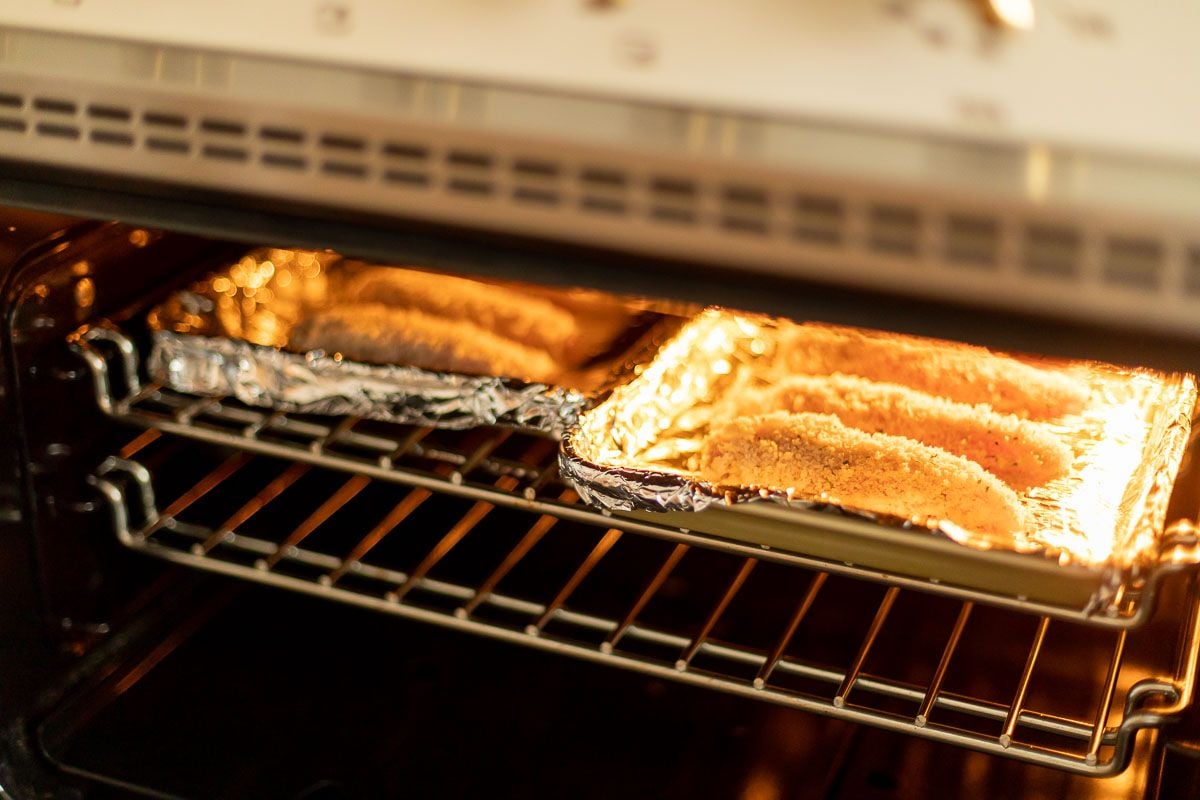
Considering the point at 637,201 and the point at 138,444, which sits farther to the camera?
the point at 138,444

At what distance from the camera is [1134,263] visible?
19.6 inches

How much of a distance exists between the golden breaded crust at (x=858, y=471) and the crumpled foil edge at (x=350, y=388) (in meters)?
0.13

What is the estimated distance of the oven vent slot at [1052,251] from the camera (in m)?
0.50

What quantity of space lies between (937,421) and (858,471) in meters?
0.11

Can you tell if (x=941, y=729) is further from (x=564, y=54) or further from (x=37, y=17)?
(x=37, y=17)

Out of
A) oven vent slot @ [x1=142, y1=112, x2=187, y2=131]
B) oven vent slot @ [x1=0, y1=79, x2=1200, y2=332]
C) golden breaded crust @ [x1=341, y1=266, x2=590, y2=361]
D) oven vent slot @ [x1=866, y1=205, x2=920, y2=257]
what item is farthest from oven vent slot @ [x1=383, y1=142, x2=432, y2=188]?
golden breaded crust @ [x1=341, y1=266, x2=590, y2=361]

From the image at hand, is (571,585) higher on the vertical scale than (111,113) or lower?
lower

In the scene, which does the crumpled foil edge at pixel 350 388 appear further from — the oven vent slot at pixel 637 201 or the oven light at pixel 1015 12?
the oven light at pixel 1015 12

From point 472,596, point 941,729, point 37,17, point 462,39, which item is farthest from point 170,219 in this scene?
point 941,729

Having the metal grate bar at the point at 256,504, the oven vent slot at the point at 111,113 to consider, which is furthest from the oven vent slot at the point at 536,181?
the metal grate bar at the point at 256,504

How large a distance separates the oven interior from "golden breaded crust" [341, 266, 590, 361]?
14 cm

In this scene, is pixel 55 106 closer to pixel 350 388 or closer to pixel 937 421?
pixel 350 388

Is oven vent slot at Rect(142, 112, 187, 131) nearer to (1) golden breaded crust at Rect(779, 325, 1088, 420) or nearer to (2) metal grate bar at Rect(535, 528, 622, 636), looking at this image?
(2) metal grate bar at Rect(535, 528, 622, 636)

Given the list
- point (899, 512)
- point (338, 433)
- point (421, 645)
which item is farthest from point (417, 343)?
point (899, 512)
